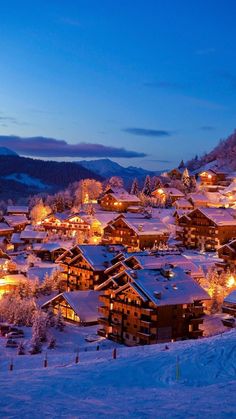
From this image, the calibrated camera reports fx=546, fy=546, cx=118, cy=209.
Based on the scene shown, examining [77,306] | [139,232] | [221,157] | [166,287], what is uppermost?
[221,157]

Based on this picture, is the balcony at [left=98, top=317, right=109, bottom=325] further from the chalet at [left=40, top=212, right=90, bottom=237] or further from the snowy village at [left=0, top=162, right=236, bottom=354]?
the chalet at [left=40, top=212, right=90, bottom=237]

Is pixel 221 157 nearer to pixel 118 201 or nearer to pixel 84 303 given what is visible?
pixel 118 201

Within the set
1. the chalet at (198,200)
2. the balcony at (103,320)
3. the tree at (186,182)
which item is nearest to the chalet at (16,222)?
the chalet at (198,200)

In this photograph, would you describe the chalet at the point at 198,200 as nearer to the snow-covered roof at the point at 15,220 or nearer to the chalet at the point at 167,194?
the chalet at the point at 167,194

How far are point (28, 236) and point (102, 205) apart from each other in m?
18.3

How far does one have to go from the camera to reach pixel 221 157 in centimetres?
12431

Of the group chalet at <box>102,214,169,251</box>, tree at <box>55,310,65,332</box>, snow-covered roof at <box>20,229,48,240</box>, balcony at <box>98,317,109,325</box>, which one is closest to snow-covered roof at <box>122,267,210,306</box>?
balcony at <box>98,317,109,325</box>

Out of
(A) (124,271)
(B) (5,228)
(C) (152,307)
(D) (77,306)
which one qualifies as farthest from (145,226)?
(C) (152,307)

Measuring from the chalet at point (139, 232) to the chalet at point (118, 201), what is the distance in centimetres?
1901

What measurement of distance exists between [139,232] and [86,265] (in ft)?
48.2

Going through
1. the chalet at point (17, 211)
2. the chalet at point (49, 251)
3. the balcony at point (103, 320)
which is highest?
the chalet at point (17, 211)

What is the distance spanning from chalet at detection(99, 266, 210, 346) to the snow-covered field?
1315 centimetres

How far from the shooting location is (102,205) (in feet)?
298

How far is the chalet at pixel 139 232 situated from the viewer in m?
64.3
